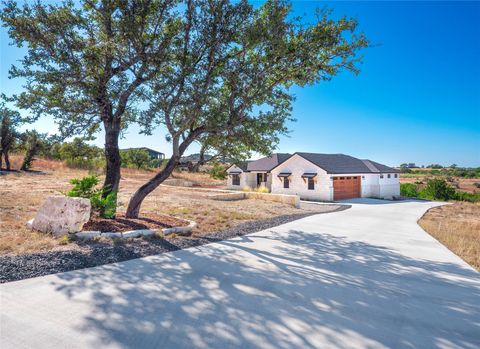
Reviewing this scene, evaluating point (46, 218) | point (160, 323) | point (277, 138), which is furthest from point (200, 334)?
point (277, 138)

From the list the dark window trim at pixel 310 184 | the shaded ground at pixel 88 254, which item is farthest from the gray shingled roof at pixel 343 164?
the shaded ground at pixel 88 254

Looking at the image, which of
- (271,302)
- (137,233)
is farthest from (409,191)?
(271,302)

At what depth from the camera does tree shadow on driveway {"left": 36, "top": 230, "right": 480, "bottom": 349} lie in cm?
306

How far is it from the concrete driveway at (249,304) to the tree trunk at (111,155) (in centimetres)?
423

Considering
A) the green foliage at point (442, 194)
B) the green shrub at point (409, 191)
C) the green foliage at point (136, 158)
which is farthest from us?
the green foliage at point (136, 158)

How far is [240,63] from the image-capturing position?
27.6ft

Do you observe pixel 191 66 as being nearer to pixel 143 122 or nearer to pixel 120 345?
pixel 143 122

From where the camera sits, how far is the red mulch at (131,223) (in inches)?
299

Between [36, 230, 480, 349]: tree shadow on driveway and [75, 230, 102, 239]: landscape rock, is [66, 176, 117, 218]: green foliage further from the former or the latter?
[36, 230, 480, 349]: tree shadow on driveway

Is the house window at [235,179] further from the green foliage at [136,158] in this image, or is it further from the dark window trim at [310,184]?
the green foliage at [136,158]

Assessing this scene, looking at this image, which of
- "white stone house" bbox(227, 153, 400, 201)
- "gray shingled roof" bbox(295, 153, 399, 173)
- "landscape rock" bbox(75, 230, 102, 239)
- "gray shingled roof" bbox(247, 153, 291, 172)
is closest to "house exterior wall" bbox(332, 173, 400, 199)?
"white stone house" bbox(227, 153, 400, 201)

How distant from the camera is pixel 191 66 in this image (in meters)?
8.05

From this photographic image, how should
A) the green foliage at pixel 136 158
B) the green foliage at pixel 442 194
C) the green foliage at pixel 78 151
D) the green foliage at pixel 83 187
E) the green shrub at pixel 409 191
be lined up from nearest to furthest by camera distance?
the green foliage at pixel 83 187
the green foliage at pixel 78 151
the green foliage at pixel 442 194
the green shrub at pixel 409 191
the green foliage at pixel 136 158

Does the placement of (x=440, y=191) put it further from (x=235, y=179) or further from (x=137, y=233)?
(x=137, y=233)
